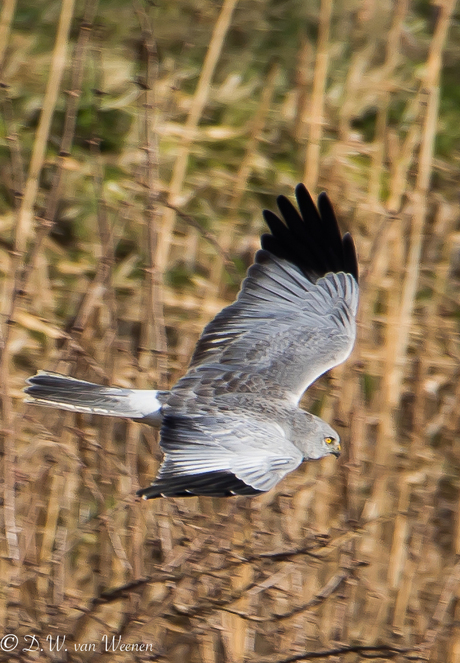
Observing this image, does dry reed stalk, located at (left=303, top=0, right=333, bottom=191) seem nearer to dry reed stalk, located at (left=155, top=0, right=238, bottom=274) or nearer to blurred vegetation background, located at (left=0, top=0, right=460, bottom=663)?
blurred vegetation background, located at (left=0, top=0, right=460, bottom=663)

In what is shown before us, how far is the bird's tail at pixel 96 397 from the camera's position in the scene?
267cm

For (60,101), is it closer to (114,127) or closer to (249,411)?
(114,127)

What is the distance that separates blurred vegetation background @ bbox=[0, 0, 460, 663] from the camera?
2.39 m

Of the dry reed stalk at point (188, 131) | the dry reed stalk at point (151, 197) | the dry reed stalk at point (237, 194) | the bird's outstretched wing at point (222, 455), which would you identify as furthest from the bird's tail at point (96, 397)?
the dry reed stalk at point (237, 194)

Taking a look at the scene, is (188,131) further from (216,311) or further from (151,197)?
(151,197)

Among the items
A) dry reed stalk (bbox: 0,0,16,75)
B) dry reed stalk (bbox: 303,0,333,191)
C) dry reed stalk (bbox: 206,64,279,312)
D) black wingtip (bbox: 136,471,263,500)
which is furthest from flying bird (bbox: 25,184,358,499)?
dry reed stalk (bbox: 0,0,16,75)

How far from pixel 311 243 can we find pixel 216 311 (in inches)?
18.3

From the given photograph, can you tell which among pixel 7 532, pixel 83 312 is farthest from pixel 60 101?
pixel 7 532

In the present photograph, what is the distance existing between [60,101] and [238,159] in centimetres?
86

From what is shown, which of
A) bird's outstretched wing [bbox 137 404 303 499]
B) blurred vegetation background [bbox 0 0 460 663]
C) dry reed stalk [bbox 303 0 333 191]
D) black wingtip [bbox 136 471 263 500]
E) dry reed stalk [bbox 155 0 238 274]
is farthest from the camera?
dry reed stalk [bbox 303 0 333 191]

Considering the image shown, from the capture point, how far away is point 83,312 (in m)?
2.51

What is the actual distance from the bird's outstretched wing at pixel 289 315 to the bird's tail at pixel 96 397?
0.52 feet

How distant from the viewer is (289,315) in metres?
3.25

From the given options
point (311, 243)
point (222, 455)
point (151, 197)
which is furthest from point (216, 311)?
point (151, 197)
